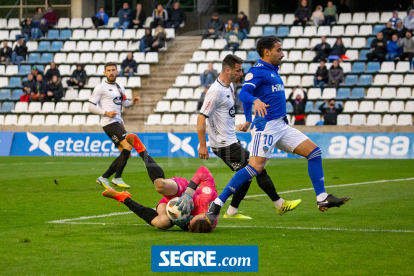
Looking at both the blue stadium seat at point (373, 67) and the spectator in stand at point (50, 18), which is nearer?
the blue stadium seat at point (373, 67)

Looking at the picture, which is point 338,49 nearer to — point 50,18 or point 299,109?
point 299,109

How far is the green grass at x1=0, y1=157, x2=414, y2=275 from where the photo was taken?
529cm

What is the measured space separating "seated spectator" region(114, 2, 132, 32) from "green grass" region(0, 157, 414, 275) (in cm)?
1668

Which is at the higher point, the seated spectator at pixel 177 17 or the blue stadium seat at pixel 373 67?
the seated spectator at pixel 177 17

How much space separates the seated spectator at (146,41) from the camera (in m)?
26.5

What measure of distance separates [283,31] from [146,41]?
5.92m

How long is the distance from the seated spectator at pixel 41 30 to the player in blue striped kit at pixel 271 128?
76.6 ft

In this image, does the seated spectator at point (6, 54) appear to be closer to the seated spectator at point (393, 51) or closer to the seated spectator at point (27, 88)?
the seated spectator at point (27, 88)

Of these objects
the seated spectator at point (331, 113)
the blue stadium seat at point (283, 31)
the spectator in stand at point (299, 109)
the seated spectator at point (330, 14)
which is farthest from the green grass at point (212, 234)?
the blue stadium seat at point (283, 31)

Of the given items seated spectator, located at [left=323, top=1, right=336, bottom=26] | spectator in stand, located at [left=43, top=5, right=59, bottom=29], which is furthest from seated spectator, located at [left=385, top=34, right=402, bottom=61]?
spectator in stand, located at [left=43, top=5, right=59, bottom=29]

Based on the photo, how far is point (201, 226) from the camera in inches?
266

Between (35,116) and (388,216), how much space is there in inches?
768

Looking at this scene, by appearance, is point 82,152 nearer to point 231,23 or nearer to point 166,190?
point 231,23

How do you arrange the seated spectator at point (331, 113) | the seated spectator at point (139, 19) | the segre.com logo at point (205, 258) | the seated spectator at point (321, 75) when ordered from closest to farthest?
the segre.com logo at point (205, 258) → the seated spectator at point (331, 113) → the seated spectator at point (321, 75) → the seated spectator at point (139, 19)
